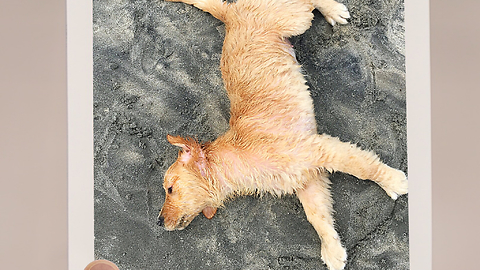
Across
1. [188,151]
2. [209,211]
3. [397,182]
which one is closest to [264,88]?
[188,151]

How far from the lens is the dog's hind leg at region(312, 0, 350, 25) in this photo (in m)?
1.65

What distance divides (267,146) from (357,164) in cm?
47

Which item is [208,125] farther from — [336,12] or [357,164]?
[336,12]

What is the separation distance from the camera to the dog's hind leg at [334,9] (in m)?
1.65

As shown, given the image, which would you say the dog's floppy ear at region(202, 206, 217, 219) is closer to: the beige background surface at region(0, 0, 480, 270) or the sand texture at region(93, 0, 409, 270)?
the sand texture at region(93, 0, 409, 270)

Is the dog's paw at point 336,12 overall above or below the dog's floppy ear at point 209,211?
above

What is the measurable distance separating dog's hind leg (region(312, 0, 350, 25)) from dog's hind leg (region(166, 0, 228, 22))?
1.58 ft

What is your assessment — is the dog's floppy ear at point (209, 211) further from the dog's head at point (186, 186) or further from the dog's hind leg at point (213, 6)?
the dog's hind leg at point (213, 6)

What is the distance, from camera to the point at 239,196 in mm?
1701

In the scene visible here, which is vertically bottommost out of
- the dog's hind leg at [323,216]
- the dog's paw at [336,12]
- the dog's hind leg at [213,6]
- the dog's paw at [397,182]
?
the dog's hind leg at [323,216]

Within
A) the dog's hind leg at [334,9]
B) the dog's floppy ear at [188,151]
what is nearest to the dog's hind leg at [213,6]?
the dog's hind leg at [334,9]
